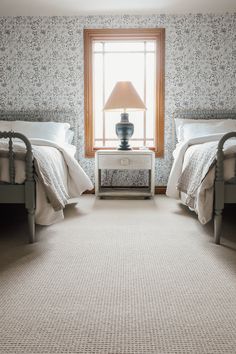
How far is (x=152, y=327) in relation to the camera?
1.31 meters

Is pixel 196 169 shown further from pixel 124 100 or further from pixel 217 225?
pixel 124 100

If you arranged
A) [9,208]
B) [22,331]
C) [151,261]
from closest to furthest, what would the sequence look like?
[22,331], [151,261], [9,208]

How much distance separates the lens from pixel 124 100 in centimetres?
419

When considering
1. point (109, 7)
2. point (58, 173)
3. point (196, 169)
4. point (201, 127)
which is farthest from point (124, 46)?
point (196, 169)

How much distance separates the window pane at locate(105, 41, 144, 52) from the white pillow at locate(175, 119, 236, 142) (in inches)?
42.0

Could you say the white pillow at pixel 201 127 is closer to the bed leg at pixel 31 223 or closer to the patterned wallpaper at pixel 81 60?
the patterned wallpaper at pixel 81 60

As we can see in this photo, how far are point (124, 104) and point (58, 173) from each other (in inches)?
57.4

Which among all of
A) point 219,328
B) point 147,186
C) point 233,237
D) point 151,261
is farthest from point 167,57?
point 219,328

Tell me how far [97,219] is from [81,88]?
2079 mm

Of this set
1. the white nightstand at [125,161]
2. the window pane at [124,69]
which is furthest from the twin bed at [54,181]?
the window pane at [124,69]

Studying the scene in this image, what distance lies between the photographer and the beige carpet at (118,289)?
4.05ft

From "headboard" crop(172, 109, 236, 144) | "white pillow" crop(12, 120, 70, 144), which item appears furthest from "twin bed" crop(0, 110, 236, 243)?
"headboard" crop(172, 109, 236, 144)

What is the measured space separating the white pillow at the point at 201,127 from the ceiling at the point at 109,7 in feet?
4.06

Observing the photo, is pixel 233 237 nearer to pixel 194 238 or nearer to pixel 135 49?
pixel 194 238
